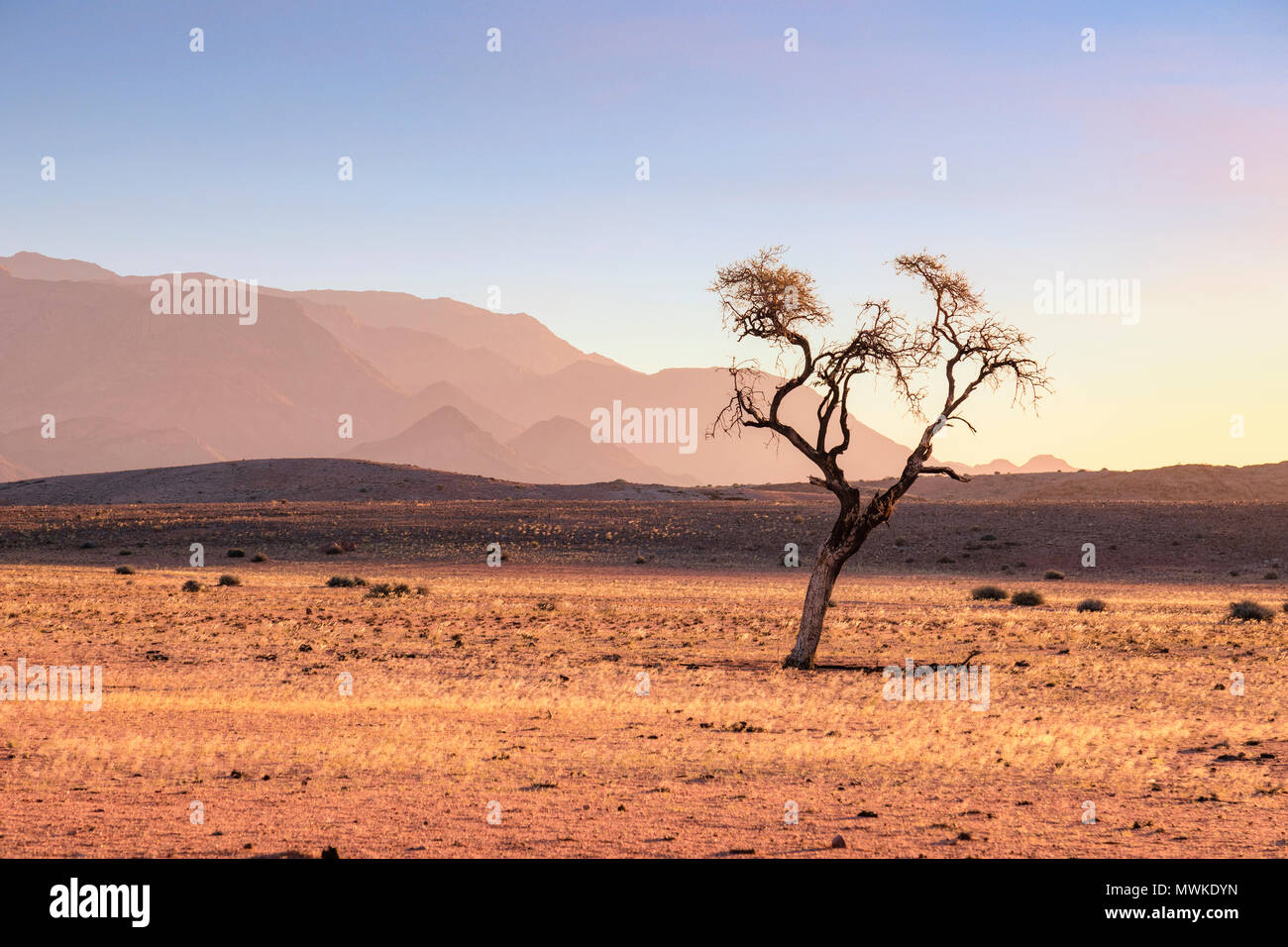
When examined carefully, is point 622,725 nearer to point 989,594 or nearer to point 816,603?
point 816,603

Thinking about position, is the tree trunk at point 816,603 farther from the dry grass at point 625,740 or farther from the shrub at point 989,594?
the shrub at point 989,594

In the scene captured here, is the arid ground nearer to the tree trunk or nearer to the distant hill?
the tree trunk

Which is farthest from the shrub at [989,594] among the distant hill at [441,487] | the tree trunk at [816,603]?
the distant hill at [441,487]

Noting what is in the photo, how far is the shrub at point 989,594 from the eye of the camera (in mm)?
40094

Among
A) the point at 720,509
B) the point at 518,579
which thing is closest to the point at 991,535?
the point at 720,509

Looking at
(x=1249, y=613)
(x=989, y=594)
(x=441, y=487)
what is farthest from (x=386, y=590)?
(x=441, y=487)

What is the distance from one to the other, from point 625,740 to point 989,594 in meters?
28.6

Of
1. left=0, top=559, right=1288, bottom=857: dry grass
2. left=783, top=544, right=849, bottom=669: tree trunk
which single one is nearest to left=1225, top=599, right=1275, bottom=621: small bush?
left=0, top=559, right=1288, bottom=857: dry grass

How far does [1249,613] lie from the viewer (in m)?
31.9

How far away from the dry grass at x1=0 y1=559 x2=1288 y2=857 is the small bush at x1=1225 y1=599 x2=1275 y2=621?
128cm

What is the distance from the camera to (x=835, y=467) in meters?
22.3

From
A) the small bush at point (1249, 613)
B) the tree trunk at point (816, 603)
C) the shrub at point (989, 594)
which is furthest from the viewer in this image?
the shrub at point (989, 594)

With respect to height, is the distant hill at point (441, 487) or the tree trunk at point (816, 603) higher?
the distant hill at point (441, 487)

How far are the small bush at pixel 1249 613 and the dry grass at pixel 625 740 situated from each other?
4.21ft
